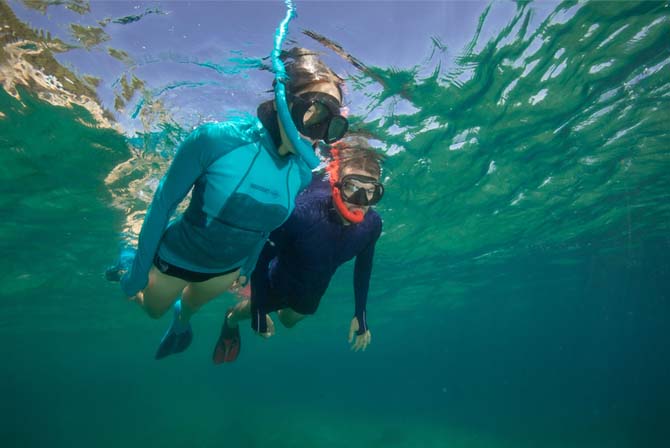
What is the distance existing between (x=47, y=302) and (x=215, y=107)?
1232 inches

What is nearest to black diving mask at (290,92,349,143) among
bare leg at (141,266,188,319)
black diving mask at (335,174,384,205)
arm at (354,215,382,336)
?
black diving mask at (335,174,384,205)

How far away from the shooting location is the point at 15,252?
1889cm

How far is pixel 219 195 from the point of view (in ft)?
11.8

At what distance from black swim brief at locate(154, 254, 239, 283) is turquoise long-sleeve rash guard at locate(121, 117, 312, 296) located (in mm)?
169

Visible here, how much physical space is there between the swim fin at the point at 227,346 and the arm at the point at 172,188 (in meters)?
2.81

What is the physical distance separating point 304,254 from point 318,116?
2581 mm

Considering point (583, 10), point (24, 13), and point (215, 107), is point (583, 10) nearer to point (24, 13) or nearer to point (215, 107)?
point (215, 107)

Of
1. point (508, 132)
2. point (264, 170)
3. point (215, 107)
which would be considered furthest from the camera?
point (508, 132)

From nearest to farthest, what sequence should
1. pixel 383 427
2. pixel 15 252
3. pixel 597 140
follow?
pixel 597 140, pixel 15 252, pixel 383 427

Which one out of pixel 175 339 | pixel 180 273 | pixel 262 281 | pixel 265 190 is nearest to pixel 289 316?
pixel 262 281

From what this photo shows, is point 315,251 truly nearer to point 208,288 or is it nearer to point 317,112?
point 208,288

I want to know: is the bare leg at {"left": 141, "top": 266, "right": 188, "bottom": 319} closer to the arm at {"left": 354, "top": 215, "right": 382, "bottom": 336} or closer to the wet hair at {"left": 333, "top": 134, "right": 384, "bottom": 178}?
the arm at {"left": 354, "top": 215, "right": 382, "bottom": 336}

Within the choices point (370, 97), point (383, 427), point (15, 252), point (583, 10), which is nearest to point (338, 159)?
point (370, 97)

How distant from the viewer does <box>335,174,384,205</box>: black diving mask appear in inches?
209
